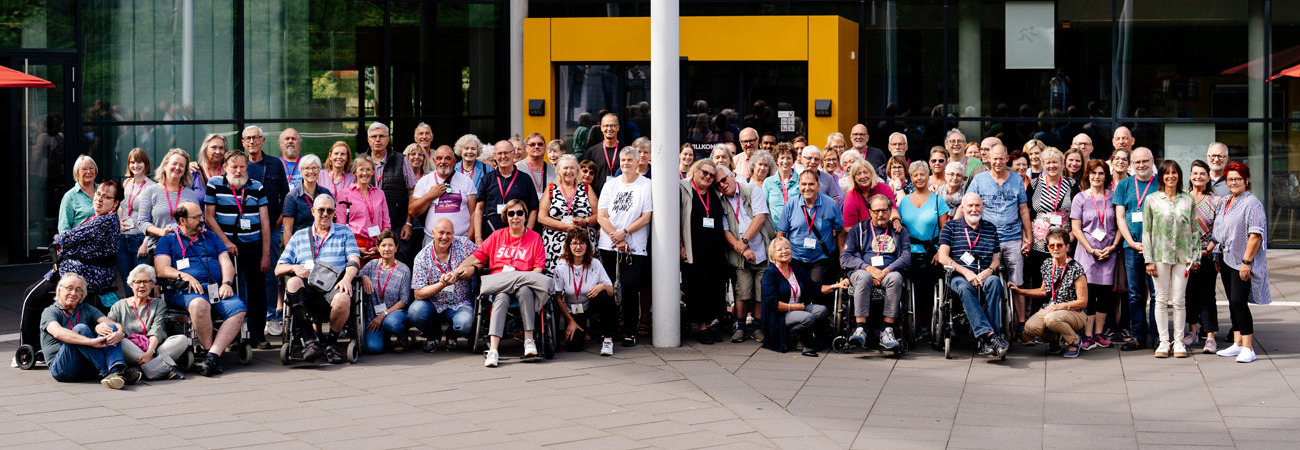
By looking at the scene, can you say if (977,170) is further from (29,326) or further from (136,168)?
(29,326)

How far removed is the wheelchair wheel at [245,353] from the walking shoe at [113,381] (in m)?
1.00

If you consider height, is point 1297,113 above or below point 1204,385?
above

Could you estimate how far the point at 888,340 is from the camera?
1025 centimetres

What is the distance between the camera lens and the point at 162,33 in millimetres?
15906

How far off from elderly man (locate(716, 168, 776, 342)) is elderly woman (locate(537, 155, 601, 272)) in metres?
1.06

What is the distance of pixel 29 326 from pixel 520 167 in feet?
13.1

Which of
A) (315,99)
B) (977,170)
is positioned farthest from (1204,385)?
(315,99)

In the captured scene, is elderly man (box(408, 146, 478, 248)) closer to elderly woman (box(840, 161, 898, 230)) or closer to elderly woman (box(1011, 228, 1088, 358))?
elderly woman (box(840, 161, 898, 230))

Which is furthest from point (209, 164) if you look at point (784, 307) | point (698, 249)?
point (784, 307)

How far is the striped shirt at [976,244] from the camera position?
10453 millimetres

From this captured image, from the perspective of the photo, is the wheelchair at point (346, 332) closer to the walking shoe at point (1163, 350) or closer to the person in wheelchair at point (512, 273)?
the person in wheelchair at point (512, 273)

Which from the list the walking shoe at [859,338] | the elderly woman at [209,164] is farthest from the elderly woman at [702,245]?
the elderly woman at [209,164]

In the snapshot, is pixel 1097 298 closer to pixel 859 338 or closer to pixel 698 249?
pixel 859 338

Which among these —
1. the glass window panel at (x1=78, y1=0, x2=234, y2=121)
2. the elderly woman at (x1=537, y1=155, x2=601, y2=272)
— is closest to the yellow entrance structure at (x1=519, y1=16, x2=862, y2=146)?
the glass window panel at (x1=78, y1=0, x2=234, y2=121)
